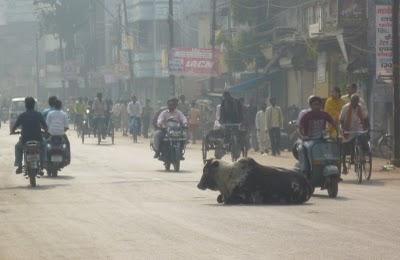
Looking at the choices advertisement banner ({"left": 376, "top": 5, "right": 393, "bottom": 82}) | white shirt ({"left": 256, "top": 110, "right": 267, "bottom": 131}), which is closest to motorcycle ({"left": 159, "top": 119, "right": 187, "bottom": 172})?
advertisement banner ({"left": 376, "top": 5, "right": 393, "bottom": 82})

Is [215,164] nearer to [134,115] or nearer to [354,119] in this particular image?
[354,119]

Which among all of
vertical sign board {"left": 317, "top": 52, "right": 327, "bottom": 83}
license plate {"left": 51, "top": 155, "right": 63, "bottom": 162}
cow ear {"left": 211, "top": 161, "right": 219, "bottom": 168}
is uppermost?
vertical sign board {"left": 317, "top": 52, "right": 327, "bottom": 83}

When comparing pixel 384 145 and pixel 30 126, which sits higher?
pixel 30 126

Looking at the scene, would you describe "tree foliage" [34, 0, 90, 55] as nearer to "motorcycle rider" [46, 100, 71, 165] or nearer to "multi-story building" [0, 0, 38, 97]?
"multi-story building" [0, 0, 38, 97]

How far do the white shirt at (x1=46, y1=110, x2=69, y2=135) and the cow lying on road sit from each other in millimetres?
9192

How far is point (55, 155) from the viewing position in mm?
23656

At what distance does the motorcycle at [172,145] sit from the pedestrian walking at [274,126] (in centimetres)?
910

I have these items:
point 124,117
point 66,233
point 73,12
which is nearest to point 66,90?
point 73,12

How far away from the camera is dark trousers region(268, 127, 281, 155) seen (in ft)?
113

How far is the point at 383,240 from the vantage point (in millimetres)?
11258

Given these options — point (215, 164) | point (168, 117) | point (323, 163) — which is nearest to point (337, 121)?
point (323, 163)

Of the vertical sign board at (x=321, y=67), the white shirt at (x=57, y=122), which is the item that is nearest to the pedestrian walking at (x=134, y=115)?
the vertical sign board at (x=321, y=67)

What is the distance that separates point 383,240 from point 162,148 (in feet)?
47.2

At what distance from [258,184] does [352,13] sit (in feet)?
69.5
